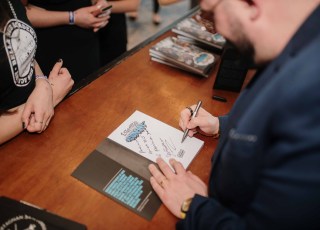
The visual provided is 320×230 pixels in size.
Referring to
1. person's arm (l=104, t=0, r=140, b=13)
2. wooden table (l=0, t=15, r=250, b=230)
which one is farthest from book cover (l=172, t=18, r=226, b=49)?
person's arm (l=104, t=0, r=140, b=13)

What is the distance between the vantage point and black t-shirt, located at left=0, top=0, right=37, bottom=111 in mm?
864

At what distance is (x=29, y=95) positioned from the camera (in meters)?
1.00

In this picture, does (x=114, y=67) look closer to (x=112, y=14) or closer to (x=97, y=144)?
(x=97, y=144)

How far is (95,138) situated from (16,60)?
0.35 m

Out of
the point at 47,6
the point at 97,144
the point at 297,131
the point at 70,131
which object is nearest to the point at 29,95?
the point at 70,131

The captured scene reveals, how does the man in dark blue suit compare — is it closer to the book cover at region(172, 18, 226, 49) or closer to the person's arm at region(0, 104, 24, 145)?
the person's arm at region(0, 104, 24, 145)

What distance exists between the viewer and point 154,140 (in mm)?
931

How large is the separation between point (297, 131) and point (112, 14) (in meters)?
1.43

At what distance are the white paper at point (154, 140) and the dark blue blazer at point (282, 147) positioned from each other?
0.30 m

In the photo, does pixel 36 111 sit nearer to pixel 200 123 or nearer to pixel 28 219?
pixel 28 219

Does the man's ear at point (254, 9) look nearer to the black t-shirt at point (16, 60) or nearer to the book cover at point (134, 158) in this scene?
the book cover at point (134, 158)

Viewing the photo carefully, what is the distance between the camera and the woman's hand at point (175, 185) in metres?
0.74

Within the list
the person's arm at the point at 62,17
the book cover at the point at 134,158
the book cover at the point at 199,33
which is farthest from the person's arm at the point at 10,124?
the book cover at the point at 199,33

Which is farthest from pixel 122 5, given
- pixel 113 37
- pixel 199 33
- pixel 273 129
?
pixel 273 129
